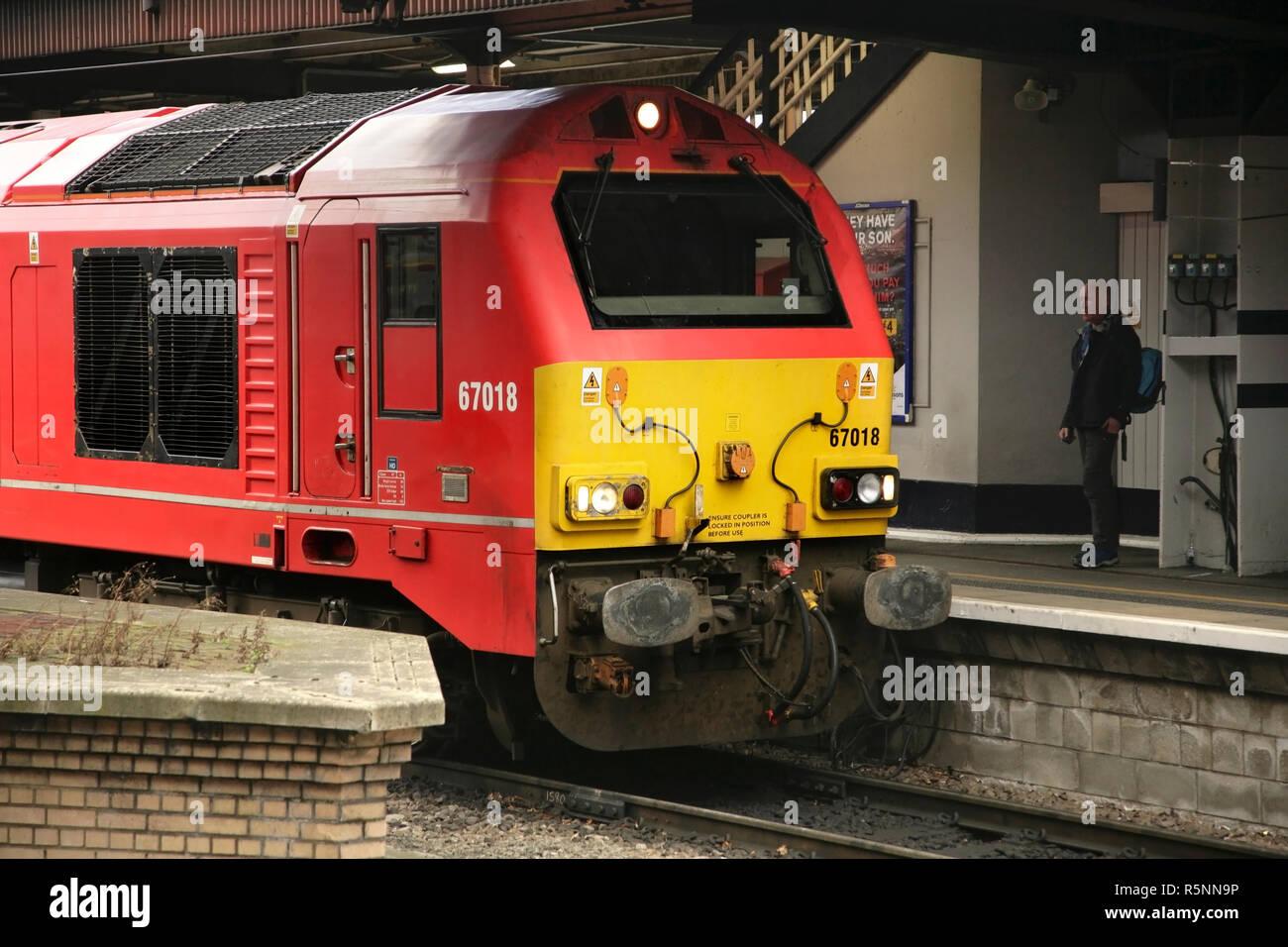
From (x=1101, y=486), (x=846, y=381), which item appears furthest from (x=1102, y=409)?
(x=846, y=381)

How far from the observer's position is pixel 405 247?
9.07 m

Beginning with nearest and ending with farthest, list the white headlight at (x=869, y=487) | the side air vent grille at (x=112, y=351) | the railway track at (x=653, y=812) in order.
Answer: the railway track at (x=653, y=812) → the white headlight at (x=869, y=487) → the side air vent grille at (x=112, y=351)

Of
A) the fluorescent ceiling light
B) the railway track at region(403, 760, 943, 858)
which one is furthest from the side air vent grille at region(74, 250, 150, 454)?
the fluorescent ceiling light

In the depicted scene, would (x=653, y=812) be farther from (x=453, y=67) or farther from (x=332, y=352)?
(x=453, y=67)

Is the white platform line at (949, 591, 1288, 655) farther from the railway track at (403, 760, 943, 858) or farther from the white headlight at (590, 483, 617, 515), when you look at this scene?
the white headlight at (590, 483, 617, 515)

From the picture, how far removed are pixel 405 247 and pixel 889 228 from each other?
6575mm

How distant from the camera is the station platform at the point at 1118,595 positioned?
9586 mm

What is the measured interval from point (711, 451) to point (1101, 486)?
4358 mm

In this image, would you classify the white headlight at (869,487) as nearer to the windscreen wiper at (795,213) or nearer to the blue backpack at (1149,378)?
the windscreen wiper at (795,213)

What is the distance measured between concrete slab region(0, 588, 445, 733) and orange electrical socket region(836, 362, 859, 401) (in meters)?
2.97

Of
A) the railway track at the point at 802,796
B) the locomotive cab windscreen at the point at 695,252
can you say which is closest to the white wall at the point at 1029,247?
the railway track at the point at 802,796

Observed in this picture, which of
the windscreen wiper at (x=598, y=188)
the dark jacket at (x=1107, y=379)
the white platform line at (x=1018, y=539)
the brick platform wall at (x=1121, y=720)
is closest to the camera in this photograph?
the windscreen wiper at (x=598, y=188)

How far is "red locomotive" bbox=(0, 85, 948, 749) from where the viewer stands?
8.74 meters

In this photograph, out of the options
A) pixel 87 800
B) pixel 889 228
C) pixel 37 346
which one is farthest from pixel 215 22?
pixel 87 800
